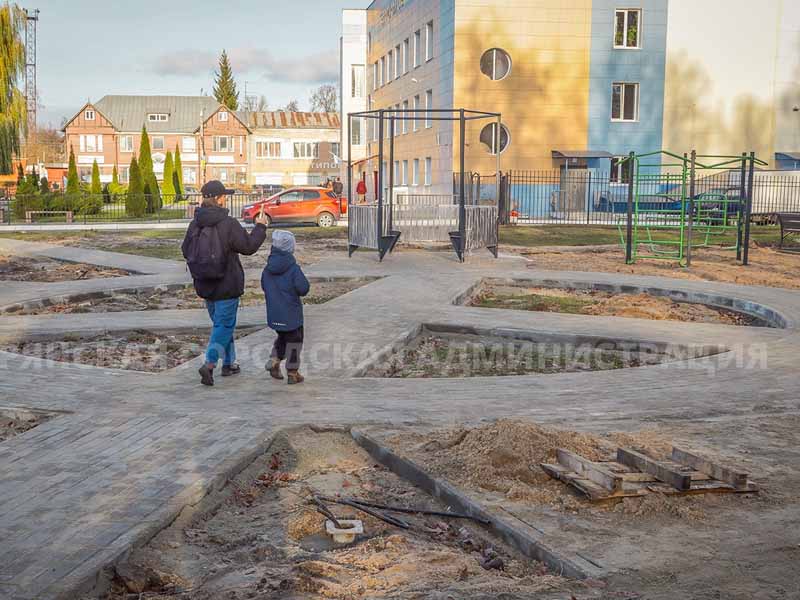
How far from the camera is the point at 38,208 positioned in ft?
130

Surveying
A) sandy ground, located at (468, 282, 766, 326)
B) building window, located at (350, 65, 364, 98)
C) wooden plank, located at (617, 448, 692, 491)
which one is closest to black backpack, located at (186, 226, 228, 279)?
wooden plank, located at (617, 448, 692, 491)

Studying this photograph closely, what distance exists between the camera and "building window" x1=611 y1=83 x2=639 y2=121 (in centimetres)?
4119

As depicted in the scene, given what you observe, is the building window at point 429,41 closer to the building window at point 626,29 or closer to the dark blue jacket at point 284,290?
the building window at point 626,29

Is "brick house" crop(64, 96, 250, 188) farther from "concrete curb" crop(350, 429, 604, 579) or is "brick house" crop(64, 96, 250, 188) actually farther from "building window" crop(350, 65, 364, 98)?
"concrete curb" crop(350, 429, 604, 579)

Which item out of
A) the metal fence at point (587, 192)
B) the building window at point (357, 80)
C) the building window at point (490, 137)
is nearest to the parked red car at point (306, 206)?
the metal fence at point (587, 192)

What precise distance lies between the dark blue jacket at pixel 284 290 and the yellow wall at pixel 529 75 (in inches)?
1328

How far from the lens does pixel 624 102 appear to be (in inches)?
1629

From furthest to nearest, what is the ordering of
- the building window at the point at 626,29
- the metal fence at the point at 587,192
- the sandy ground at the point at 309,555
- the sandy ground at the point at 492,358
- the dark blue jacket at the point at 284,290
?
the building window at the point at 626,29 → the metal fence at the point at 587,192 → the sandy ground at the point at 492,358 → the dark blue jacket at the point at 284,290 → the sandy ground at the point at 309,555

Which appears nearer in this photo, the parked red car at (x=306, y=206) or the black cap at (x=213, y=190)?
the black cap at (x=213, y=190)

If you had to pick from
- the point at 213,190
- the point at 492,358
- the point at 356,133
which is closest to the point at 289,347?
the point at 213,190

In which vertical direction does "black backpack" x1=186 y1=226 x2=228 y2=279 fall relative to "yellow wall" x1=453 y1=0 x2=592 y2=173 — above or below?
below

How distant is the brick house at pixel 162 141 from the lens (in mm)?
91500

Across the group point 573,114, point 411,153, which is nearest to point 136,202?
point 411,153

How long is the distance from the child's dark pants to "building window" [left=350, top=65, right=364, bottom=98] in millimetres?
56530
